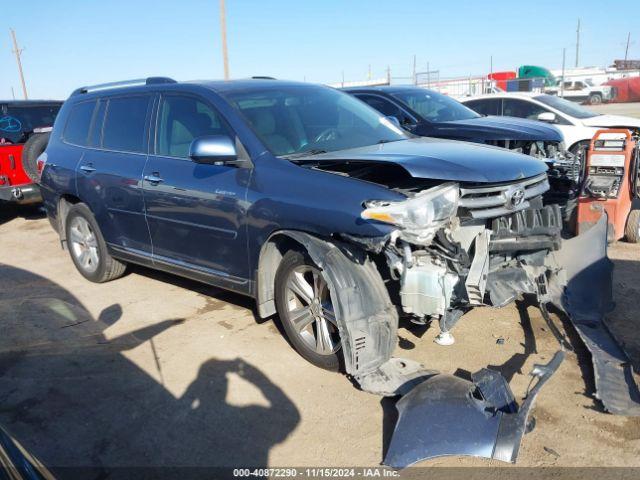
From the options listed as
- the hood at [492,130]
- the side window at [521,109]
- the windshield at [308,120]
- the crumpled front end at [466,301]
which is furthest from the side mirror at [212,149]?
the side window at [521,109]

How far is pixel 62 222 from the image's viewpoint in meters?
5.92

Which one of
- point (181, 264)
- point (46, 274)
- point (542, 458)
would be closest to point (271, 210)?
point (181, 264)

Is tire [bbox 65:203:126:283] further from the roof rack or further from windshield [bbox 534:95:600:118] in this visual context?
windshield [bbox 534:95:600:118]

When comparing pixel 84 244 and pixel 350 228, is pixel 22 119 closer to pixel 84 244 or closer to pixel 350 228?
pixel 84 244

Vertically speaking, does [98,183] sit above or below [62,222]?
above

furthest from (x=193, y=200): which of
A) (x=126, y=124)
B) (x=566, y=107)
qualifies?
(x=566, y=107)

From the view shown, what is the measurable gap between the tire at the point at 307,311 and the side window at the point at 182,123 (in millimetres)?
1228

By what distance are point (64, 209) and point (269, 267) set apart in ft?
10.4

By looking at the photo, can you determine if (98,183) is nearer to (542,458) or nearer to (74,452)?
(74,452)

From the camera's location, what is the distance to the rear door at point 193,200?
395 cm

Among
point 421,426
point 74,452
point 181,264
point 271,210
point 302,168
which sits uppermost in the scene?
point 302,168

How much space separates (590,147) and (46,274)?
619 cm

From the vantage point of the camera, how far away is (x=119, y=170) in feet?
15.9

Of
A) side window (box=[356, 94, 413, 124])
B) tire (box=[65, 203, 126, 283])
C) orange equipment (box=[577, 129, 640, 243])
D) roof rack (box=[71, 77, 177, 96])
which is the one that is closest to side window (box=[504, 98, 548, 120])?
side window (box=[356, 94, 413, 124])
